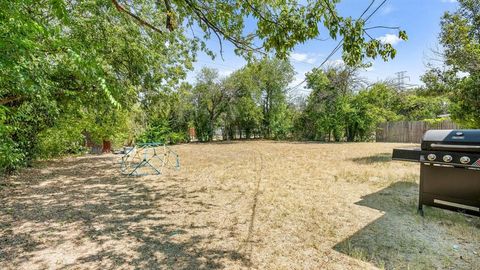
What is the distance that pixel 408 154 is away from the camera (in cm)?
324

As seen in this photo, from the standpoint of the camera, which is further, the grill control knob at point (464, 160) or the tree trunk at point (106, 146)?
the tree trunk at point (106, 146)

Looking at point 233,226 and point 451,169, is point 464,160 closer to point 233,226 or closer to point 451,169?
point 451,169

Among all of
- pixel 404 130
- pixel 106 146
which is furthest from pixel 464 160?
pixel 404 130

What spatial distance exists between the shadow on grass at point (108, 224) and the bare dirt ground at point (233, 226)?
1 centimetres

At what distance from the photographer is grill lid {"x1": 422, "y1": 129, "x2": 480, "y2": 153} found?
8.84ft

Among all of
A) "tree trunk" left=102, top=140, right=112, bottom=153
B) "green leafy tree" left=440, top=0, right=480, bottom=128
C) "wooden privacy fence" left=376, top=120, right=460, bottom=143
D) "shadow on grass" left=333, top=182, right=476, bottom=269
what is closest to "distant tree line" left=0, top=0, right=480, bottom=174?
"green leafy tree" left=440, top=0, right=480, bottom=128

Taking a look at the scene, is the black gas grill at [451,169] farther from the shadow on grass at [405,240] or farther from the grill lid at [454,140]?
the shadow on grass at [405,240]

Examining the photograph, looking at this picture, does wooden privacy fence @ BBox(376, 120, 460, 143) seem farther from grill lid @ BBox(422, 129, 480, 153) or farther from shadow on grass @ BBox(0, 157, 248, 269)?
shadow on grass @ BBox(0, 157, 248, 269)

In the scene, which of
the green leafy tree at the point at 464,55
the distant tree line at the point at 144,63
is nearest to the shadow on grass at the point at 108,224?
the distant tree line at the point at 144,63

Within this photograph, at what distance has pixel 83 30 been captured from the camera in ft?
16.6

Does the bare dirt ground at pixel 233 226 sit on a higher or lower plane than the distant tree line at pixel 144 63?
lower

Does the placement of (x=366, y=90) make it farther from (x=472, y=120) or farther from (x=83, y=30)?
(x=83, y=30)

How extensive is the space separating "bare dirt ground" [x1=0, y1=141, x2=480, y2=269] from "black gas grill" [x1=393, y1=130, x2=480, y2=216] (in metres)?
0.30

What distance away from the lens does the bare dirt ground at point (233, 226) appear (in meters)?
2.38
